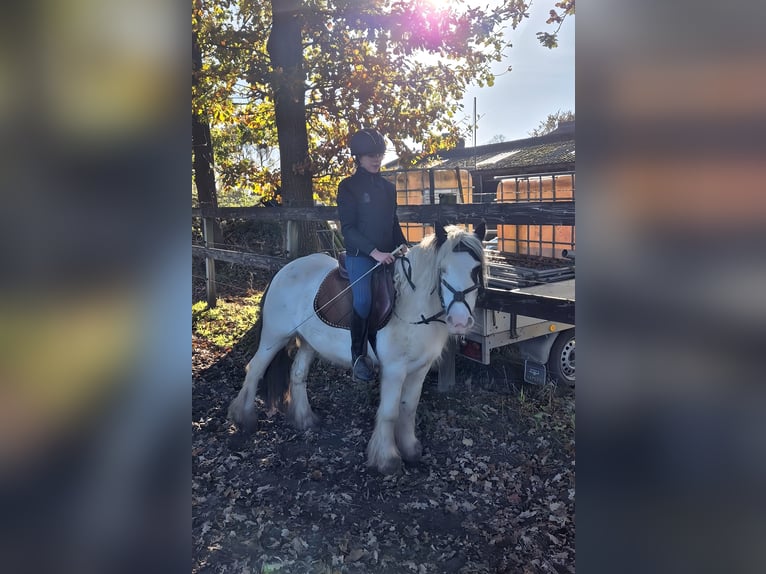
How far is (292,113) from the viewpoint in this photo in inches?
282

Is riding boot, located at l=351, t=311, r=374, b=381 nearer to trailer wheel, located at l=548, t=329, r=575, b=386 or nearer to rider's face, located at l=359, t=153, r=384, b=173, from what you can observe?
rider's face, located at l=359, t=153, r=384, b=173

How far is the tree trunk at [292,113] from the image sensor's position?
642 centimetres

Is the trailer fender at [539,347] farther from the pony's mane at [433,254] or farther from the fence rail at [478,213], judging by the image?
the pony's mane at [433,254]

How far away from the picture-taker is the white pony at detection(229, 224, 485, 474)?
351 centimetres

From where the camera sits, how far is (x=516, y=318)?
15.8ft

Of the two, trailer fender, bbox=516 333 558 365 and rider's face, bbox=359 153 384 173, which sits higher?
rider's face, bbox=359 153 384 173

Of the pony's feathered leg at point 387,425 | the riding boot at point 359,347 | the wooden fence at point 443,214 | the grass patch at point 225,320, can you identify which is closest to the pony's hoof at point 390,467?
the pony's feathered leg at point 387,425

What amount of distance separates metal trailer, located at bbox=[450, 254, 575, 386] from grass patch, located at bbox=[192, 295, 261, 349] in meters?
3.82

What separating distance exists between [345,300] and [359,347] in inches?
17.7

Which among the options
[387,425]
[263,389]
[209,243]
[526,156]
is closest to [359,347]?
[387,425]
